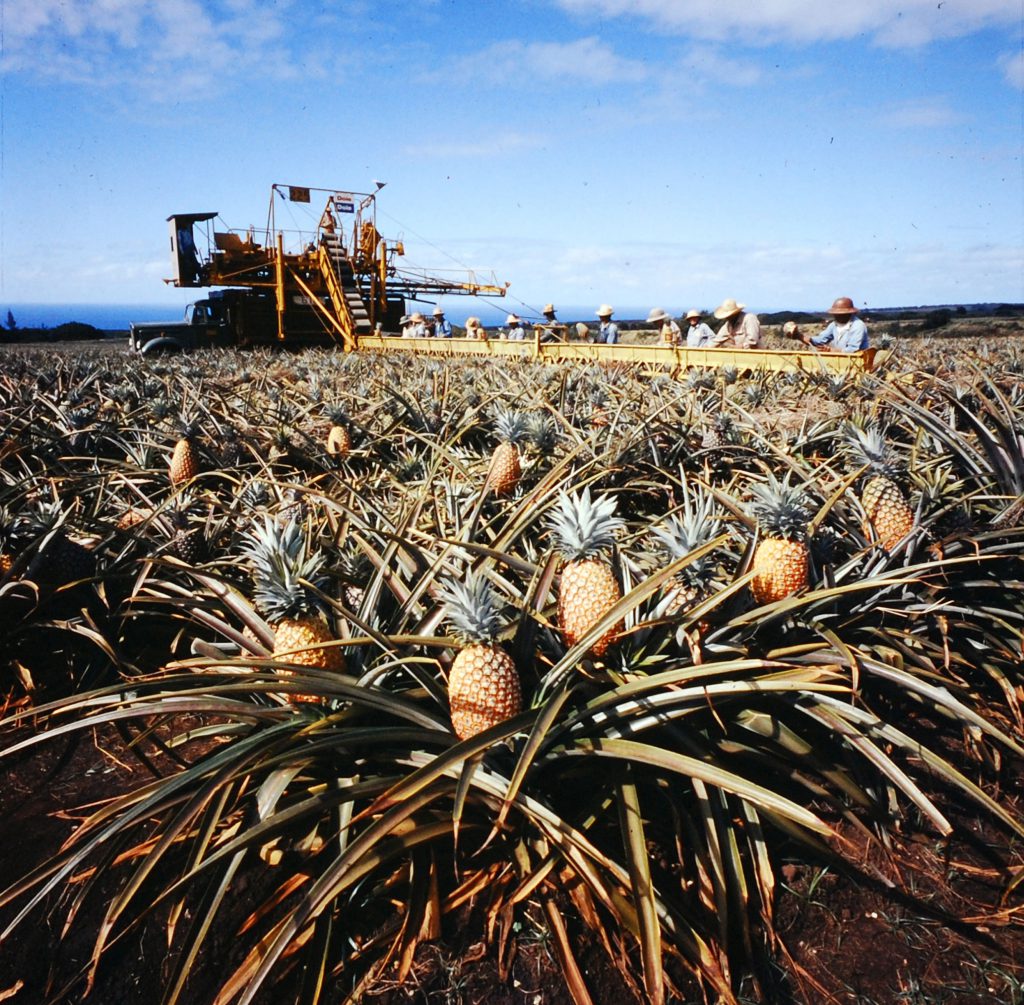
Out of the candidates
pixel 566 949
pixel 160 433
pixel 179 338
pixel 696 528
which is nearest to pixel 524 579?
pixel 696 528

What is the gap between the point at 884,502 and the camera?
2.29 meters

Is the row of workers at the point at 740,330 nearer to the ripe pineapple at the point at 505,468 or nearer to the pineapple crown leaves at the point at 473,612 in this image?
the ripe pineapple at the point at 505,468

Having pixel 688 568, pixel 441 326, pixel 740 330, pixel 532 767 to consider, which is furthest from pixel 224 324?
pixel 532 767

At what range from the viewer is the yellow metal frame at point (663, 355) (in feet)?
19.7

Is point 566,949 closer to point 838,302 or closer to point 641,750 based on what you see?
point 641,750

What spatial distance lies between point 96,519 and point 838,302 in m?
9.32

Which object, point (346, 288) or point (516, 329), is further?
point (346, 288)

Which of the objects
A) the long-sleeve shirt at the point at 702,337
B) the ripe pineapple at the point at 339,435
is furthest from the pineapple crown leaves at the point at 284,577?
the long-sleeve shirt at the point at 702,337

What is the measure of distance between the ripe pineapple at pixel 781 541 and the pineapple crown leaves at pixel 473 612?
88 cm

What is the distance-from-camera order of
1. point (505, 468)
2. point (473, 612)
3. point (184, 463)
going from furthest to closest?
point (184, 463), point (505, 468), point (473, 612)

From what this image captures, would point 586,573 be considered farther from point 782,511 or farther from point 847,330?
point 847,330

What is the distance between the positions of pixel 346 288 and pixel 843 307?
1537 centimetres

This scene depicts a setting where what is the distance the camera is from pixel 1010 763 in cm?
201

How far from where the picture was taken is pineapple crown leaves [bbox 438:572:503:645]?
1.48 metres
